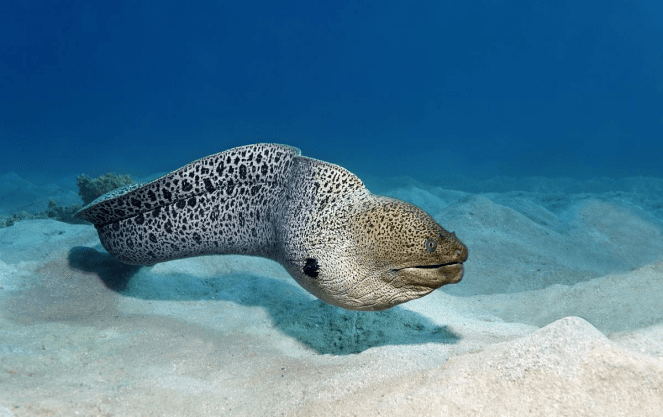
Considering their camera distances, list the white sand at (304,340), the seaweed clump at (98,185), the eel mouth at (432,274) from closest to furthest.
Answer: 1. the white sand at (304,340)
2. the eel mouth at (432,274)
3. the seaweed clump at (98,185)

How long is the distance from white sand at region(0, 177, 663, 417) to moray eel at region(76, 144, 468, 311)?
17.7 inches

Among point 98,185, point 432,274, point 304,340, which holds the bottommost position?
point 304,340

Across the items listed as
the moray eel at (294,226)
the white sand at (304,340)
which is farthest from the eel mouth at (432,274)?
the white sand at (304,340)

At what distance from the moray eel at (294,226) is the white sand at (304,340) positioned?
0.45 metres

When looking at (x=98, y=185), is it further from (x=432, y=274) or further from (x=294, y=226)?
(x=432, y=274)

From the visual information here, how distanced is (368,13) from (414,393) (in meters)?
133

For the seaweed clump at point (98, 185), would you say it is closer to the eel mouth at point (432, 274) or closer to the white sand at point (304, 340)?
the white sand at point (304, 340)

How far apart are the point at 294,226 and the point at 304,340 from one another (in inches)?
38.7

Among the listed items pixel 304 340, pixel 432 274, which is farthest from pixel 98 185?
pixel 432 274

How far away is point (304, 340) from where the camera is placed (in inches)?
118

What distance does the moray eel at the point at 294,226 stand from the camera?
2.35 meters

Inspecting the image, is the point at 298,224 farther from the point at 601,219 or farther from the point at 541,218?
the point at 601,219

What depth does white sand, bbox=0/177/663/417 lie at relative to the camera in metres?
1.49

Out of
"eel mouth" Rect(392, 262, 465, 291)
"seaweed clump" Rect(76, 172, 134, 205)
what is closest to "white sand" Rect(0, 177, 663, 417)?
"eel mouth" Rect(392, 262, 465, 291)
